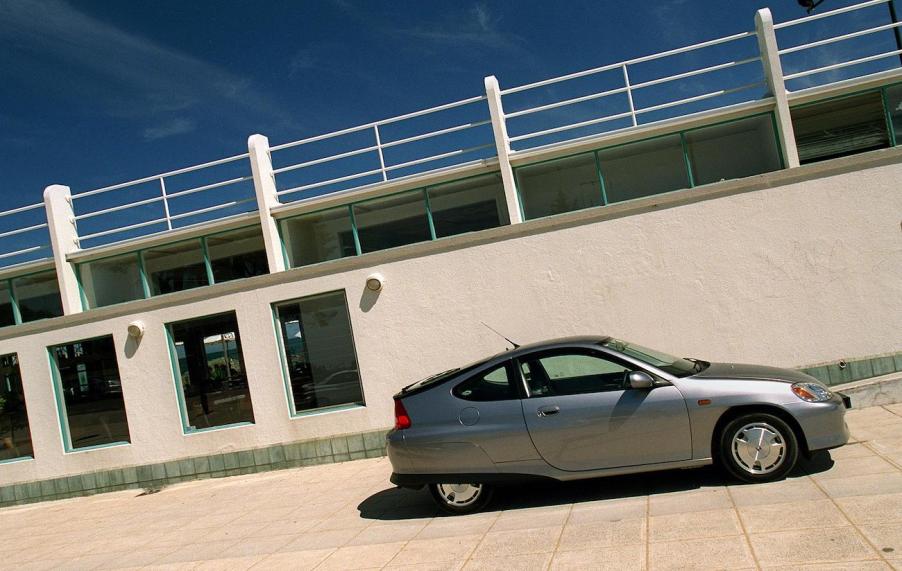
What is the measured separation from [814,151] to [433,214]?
5740 mm

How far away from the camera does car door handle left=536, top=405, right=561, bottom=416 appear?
6242 millimetres

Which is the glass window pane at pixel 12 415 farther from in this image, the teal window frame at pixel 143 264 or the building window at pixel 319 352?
the building window at pixel 319 352

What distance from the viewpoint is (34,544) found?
8.98 meters

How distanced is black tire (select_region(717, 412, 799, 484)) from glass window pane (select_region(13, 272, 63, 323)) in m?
11.6

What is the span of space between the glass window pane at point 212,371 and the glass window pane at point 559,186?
525 cm

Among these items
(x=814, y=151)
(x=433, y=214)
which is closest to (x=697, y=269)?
(x=814, y=151)

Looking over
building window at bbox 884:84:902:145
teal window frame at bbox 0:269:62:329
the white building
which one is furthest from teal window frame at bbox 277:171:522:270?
building window at bbox 884:84:902:145

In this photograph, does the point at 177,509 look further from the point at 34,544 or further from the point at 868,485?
the point at 868,485

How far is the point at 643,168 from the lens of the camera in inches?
418

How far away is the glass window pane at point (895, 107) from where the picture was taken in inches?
389

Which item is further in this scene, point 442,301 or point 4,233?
point 4,233

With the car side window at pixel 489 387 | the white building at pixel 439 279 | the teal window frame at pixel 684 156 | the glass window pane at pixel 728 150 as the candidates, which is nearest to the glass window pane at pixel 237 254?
the white building at pixel 439 279

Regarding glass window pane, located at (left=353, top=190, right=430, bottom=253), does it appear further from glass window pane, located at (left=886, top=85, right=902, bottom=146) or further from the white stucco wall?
glass window pane, located at (left=886, top=85, right=902, bottom=146)

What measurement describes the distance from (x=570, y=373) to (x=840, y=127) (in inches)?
261
